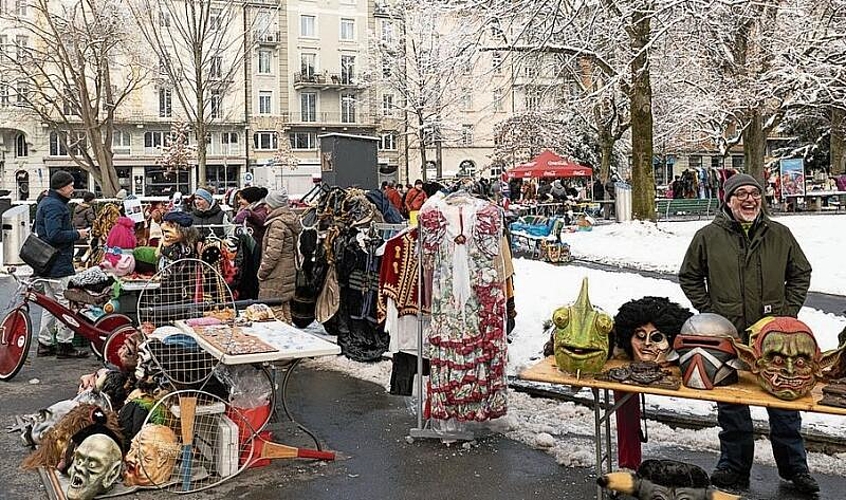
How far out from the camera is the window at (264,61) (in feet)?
190

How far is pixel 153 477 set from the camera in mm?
5219

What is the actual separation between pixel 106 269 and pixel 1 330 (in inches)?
49.1

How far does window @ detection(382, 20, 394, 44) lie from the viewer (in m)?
49.2

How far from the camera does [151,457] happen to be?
5242 millimetres

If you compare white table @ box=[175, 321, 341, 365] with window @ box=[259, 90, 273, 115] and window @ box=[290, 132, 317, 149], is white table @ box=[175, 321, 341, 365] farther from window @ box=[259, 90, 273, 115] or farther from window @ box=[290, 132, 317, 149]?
window @ box=[290, 132, 317, 149]

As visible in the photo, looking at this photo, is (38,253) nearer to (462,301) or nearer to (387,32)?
(462,301)

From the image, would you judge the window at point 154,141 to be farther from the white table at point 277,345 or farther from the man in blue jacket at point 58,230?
the white table at point 277,345

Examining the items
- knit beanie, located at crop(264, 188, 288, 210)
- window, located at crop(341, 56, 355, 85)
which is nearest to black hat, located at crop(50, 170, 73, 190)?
knit beanie, located at crop(264, 188, 288, 210)

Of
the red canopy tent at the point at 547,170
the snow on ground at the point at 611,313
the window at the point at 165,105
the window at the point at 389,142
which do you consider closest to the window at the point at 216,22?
the red canopy tent at the point at 547,170

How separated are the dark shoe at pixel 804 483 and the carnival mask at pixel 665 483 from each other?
924 millimetres

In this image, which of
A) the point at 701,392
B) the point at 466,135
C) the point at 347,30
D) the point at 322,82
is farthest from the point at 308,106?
the point at 701,392

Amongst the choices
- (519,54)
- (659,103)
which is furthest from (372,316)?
(659,103)

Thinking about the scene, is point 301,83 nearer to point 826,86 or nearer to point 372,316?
point 826,86

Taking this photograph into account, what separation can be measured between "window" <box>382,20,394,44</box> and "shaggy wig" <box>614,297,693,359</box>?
44948 millimetres
